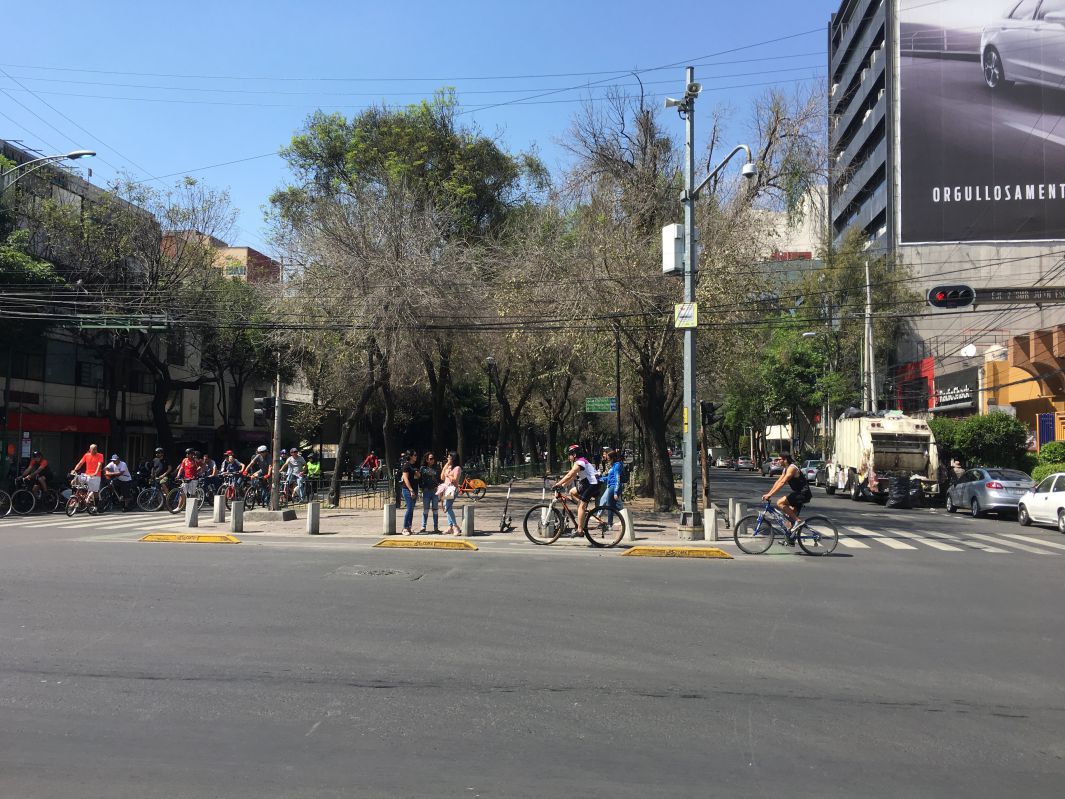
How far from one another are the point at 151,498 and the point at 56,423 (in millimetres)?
12594

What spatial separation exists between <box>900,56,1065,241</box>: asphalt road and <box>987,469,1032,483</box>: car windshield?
109 ft

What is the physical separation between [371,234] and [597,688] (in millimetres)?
18729

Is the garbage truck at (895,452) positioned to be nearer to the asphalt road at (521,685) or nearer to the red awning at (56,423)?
the asphalt road at (521,685)

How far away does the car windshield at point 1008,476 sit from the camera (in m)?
25.5

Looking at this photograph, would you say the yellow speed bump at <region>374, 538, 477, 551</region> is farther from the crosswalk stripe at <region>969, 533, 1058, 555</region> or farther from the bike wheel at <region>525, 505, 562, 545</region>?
the crosswalk stripe at <region>969, 533, 1058, 555</region>

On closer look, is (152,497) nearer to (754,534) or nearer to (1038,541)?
(754,534)

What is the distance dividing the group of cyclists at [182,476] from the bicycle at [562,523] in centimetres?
1013

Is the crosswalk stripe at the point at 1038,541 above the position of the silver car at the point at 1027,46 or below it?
below

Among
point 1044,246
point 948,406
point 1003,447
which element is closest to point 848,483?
point 1003,447

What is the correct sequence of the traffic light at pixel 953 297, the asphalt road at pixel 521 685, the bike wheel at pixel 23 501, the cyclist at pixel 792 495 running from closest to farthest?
the asphalt road at pixel 521 685, the cyclist at pixel 792 495, the traffic light at pixel 953 297, the bike wheel at pixel 23 501

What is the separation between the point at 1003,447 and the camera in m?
31.9

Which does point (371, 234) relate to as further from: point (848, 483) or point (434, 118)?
point (848, 483)

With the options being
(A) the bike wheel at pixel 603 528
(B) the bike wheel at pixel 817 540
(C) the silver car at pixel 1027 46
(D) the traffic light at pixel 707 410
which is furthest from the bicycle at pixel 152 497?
(C) the silver car at pixel 1027 46

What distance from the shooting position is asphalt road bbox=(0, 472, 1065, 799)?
4.90 m
